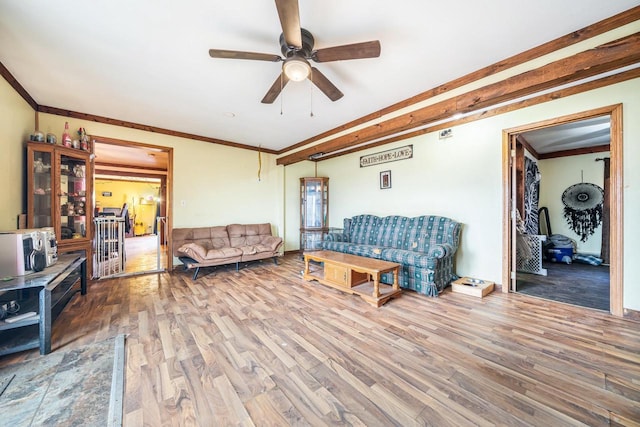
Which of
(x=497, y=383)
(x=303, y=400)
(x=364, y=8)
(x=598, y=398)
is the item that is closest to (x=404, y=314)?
(x=497, y=383)

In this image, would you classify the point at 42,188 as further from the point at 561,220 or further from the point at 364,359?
the point at 561,220

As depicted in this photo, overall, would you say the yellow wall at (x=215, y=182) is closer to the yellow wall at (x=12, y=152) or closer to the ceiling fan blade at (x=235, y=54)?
the yellow wall at (x=12, y=152)

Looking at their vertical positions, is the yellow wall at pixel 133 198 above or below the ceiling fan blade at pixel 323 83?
below

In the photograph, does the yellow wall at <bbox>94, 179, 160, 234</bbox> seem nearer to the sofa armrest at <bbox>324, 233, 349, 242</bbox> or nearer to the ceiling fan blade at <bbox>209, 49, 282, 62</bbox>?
the sofa armrest at <bbox>324, 233, 349, 242</bbox>

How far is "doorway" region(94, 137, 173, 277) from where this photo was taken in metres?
4.34

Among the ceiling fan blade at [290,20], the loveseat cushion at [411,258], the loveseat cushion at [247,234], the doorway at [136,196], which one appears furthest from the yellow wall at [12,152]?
the loveseat cushion at [411,258]

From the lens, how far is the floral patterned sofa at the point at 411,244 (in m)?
3.11

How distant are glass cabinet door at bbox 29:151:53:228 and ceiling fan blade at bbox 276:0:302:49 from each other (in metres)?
3.55

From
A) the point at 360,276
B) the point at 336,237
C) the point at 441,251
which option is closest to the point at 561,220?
the point at 441,251

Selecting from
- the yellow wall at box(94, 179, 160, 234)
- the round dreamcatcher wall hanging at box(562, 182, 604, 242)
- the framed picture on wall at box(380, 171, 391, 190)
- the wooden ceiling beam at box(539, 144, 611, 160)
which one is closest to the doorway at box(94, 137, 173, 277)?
the yellow wall at box(94, 179, 160, 234)

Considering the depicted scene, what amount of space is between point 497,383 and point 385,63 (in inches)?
105

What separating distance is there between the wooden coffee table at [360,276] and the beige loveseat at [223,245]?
1270 mm

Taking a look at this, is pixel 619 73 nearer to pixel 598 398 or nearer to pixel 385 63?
pixel 385 63

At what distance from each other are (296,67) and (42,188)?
3643 millimetres
